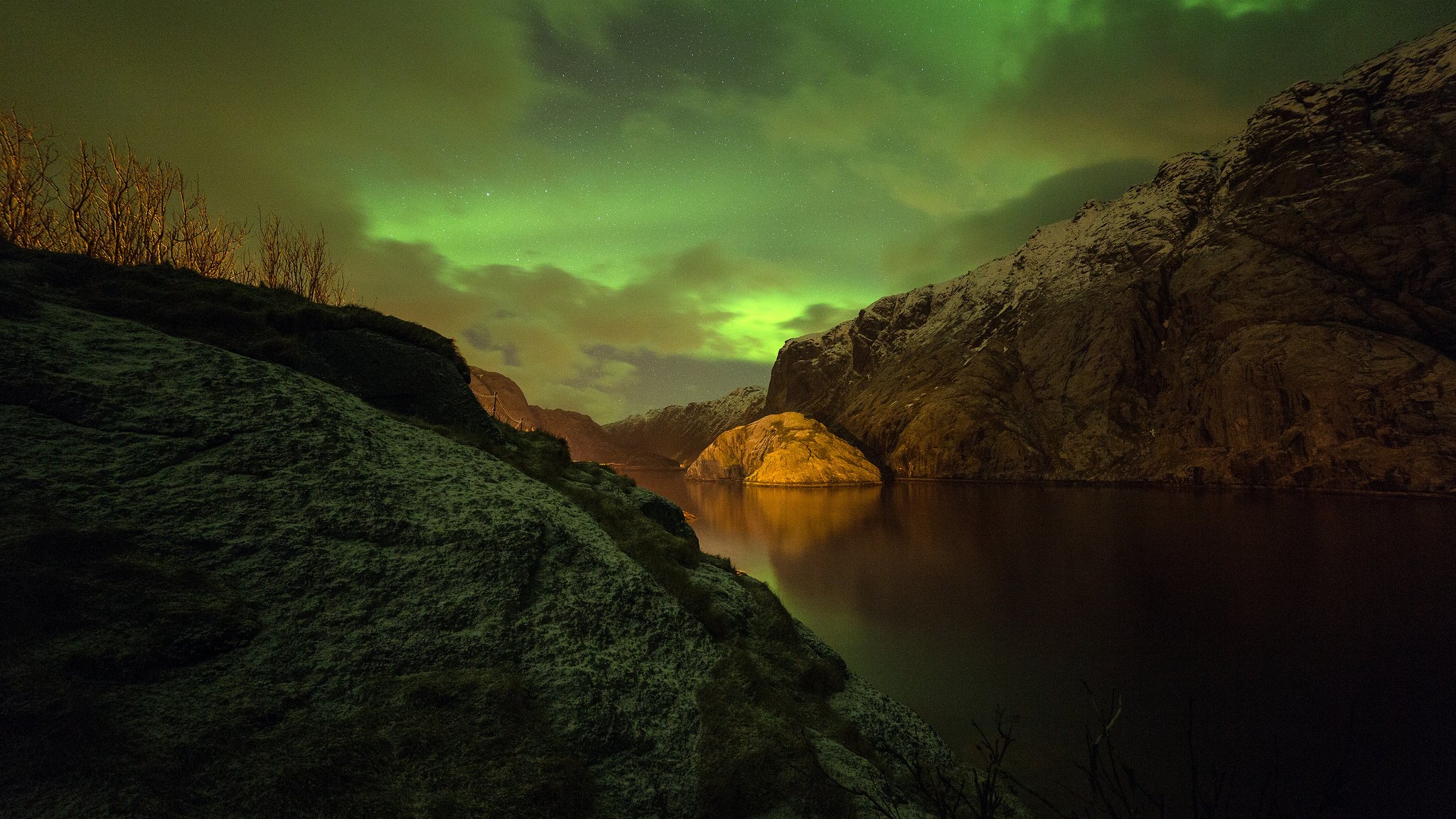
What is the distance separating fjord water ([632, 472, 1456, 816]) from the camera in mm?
14148

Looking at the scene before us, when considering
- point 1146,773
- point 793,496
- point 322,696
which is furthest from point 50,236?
point 793,496

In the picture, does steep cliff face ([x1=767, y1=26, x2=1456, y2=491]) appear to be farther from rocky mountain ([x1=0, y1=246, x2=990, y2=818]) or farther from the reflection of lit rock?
rocky mountain ([x1=0, y1=246, x2=990, y2=818])

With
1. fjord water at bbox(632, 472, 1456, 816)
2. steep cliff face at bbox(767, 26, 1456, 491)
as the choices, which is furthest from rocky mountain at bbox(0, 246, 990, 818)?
steep cliff face at bbox(767, 26, 1456, 491)

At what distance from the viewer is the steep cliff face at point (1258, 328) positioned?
84.2 metres

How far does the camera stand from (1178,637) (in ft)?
69.5

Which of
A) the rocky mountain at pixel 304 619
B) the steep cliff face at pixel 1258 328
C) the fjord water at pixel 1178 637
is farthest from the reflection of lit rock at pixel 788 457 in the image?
the rocky mountain at pixel 304 619

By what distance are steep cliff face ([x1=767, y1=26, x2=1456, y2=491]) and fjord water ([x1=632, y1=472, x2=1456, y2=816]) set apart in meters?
49.1

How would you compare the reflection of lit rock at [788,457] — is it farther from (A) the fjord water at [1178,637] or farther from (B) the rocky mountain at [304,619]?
(B) the rocky mountain at [304,619]

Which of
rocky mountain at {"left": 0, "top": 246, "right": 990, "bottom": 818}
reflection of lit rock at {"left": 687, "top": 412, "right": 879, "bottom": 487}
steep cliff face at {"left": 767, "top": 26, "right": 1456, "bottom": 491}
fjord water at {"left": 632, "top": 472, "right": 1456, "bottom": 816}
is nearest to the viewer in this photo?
rocky mountain at {"left": 0, "top": 246, "right": 990, "bottom": 818}

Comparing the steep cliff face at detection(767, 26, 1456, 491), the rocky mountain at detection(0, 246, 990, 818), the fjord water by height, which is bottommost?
the fjord water

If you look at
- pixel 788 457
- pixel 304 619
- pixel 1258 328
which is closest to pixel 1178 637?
pixel 304 619

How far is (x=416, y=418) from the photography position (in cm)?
994

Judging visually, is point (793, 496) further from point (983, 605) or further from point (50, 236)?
point (50, 236)

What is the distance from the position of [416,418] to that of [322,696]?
5.75 m
